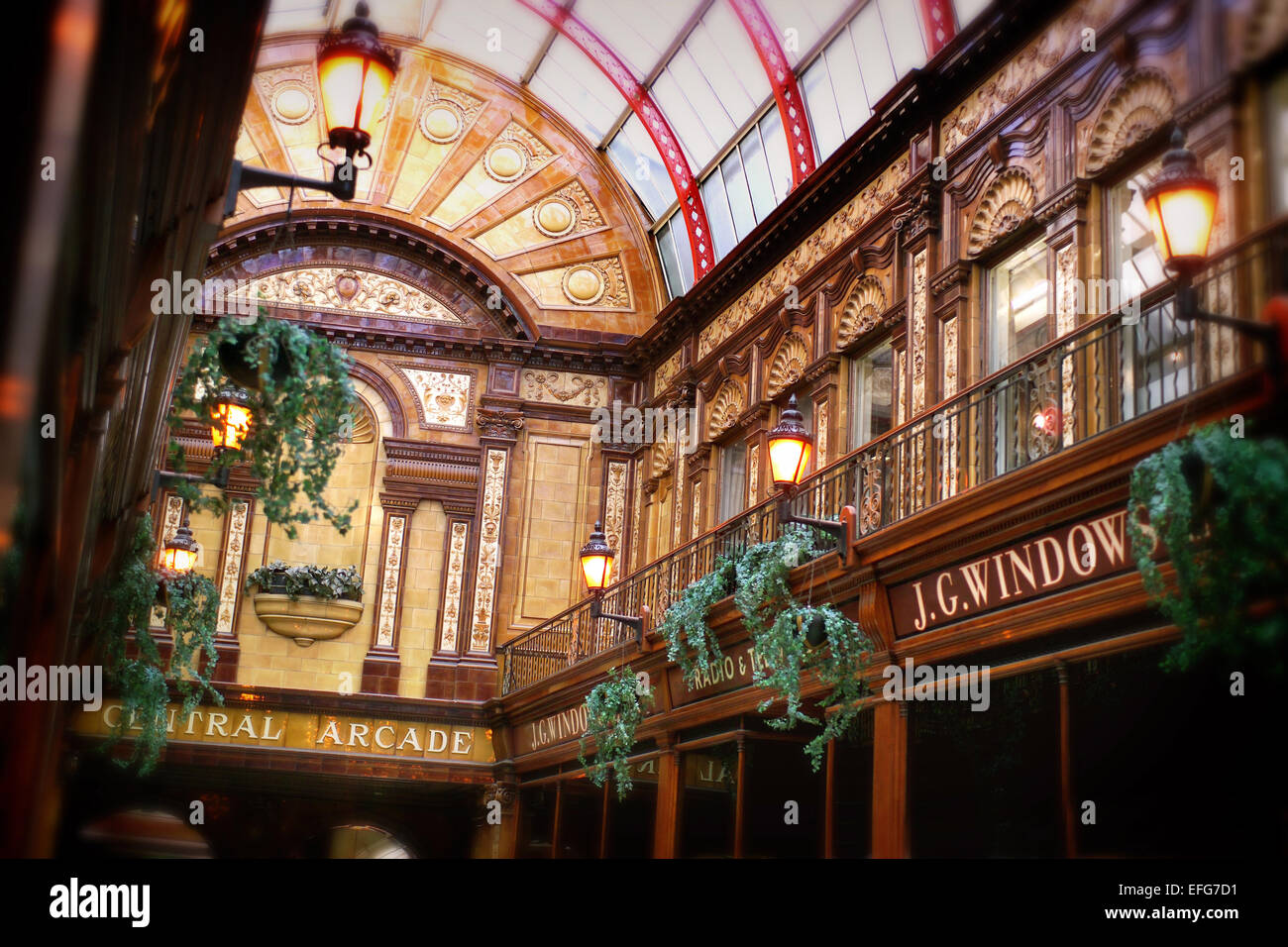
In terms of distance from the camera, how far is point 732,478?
16422 mm

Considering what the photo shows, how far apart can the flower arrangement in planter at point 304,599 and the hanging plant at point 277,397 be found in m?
11.6

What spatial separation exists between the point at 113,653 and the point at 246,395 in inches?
165

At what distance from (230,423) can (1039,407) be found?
5.71 meters

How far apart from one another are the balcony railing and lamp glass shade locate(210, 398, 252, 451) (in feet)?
14.6

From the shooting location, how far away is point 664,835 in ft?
42.4

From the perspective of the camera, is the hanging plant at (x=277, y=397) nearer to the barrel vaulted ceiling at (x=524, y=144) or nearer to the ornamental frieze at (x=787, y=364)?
the ornamental frieze at (x=787, y=364)

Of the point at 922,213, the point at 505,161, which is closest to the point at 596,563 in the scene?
the point at 922,213

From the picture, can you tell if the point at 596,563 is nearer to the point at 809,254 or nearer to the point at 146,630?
the point at 809,254

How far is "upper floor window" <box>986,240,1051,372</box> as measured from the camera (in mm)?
10555

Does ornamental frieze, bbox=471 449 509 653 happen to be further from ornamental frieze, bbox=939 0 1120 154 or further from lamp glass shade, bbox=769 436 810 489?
lamp glass shade, bbox=769 436 810 489

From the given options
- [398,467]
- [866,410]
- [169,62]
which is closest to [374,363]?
[398,467]

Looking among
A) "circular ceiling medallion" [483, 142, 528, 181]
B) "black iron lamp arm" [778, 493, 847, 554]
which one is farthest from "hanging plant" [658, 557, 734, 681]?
"circular ceiling medallion" [483, 142, 528, 181]

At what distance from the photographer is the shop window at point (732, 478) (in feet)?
52.7

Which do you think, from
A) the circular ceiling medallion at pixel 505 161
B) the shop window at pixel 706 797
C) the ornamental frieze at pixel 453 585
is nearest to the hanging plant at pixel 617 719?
the shop window at pixel 706 797
